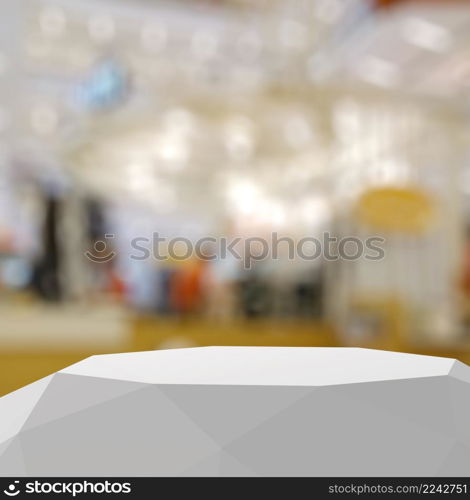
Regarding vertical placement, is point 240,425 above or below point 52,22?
below

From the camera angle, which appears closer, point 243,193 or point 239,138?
point 239,138

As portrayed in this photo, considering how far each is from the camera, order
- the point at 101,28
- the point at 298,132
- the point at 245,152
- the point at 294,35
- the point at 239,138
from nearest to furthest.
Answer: the point at 298,132 → the point at 294,35 → the point at 239,138 → the point at 245,152 → the point at 101,28

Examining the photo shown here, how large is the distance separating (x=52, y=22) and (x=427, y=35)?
4.41 metres

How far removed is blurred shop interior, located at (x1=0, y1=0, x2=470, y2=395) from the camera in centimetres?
313

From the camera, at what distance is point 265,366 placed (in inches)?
15.2

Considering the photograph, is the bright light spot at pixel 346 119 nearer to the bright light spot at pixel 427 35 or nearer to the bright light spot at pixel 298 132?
the bright light spot at pixel 298 132

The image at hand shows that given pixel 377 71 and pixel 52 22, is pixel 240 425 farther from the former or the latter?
pixel 52 22

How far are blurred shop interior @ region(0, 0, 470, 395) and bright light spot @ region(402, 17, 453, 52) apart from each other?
19 mm

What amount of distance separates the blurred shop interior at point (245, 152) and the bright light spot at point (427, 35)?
0.06 ft

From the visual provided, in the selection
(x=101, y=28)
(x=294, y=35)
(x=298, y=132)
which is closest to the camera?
(x=298, y=132)

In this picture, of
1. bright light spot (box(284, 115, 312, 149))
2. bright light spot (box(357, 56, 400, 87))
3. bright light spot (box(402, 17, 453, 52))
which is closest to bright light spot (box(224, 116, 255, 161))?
bright light spot (box(284, 115, 312, 149))

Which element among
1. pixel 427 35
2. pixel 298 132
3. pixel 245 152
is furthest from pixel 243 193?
pixel 427 35

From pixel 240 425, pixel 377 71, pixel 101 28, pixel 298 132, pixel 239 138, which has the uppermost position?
pixel 101 28

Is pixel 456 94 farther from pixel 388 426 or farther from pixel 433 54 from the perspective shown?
pixel 388 426
